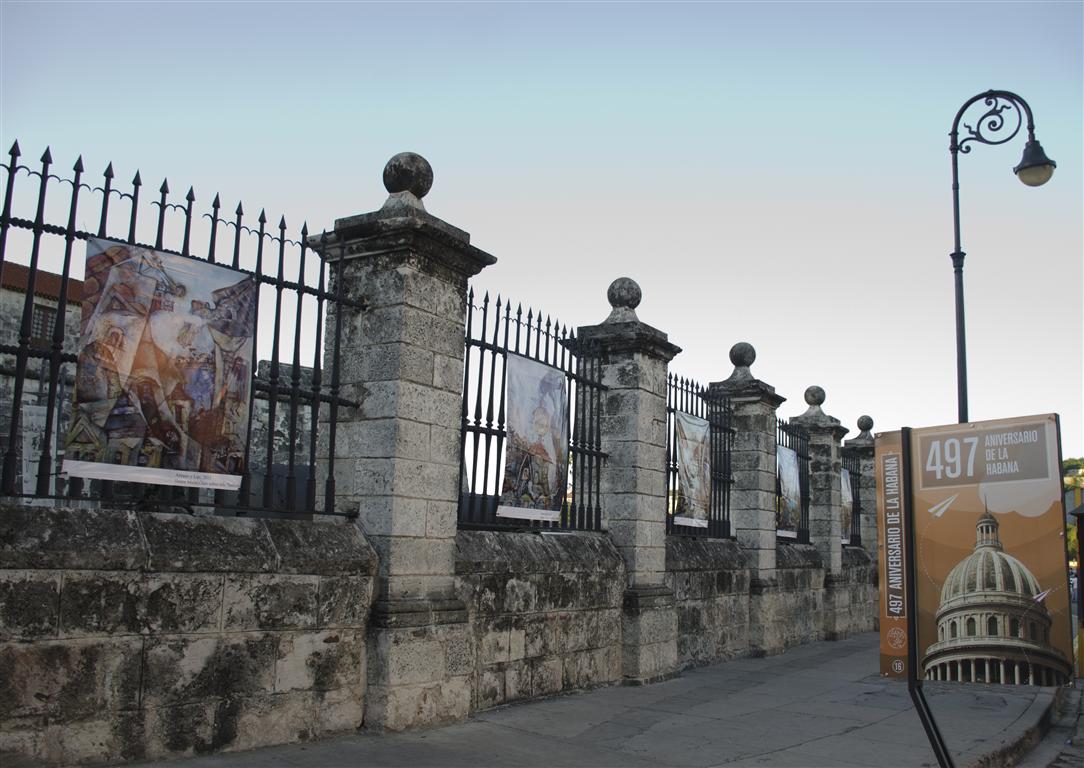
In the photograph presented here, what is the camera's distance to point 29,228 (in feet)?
16.1

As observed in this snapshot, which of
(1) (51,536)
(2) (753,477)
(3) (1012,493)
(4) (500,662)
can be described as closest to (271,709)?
(1) (51,536)

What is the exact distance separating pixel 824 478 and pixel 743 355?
13.3 ft

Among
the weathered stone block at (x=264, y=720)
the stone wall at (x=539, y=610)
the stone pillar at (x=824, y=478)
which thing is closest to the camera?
the weathered stone block at (x=264, y=720)

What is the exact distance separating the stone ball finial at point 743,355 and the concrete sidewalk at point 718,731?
4.66m

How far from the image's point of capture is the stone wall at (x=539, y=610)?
7.18 meters

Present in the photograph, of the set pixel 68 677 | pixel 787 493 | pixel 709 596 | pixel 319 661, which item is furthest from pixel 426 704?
pixel 787 493

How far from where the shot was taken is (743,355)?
13117 mm

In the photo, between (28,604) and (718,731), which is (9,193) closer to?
(28,604)

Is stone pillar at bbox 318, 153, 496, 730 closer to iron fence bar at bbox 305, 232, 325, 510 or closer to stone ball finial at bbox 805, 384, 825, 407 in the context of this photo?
iron fence bar at bbox 305, 232, 325, 510

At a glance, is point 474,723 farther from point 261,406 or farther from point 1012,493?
point 261,406

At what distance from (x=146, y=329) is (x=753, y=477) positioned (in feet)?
30.0

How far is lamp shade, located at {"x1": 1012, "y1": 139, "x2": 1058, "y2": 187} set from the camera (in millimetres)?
9102

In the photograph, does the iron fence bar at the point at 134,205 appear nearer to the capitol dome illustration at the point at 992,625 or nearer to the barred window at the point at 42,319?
the capitol dome illustration at the point at 992,625

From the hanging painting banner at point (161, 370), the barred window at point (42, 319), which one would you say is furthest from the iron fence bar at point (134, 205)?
the barred window at point (42, 319)
